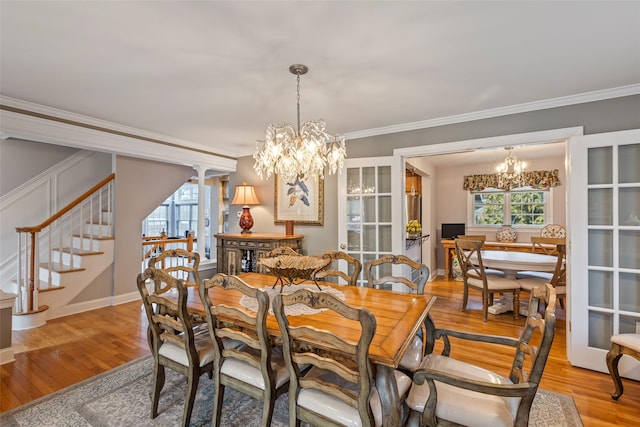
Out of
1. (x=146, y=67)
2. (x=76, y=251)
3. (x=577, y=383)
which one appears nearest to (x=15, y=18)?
(x=146, y=67)

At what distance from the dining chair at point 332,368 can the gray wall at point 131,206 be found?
13.1 ft


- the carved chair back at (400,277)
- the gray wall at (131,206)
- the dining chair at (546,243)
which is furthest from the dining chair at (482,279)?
the gray wall at (131,206)

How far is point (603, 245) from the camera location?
2.58 metres

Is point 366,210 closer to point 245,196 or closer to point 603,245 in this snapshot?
point 245,196

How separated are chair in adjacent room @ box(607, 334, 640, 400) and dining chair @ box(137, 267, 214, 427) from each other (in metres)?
2.81

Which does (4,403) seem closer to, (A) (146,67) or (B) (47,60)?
(B) (47,60)

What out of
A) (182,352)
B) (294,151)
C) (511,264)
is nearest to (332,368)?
(182,352)

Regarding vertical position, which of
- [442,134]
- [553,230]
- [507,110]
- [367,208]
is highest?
[507,110]

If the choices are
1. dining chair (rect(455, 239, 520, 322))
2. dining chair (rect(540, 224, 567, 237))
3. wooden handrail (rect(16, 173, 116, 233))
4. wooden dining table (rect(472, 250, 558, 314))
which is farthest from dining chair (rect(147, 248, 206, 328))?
dining chair (rect(540, 224, 567, 237))

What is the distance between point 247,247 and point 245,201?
0.82 m

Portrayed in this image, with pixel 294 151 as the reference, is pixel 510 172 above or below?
above

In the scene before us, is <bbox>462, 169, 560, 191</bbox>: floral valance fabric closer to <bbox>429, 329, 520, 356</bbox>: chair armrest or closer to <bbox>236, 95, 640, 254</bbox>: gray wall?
<bbox>236, 95, 640, 254</bbox>: gray wall

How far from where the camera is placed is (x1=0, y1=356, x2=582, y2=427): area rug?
6.28 ft

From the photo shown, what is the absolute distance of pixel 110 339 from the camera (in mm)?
3133
